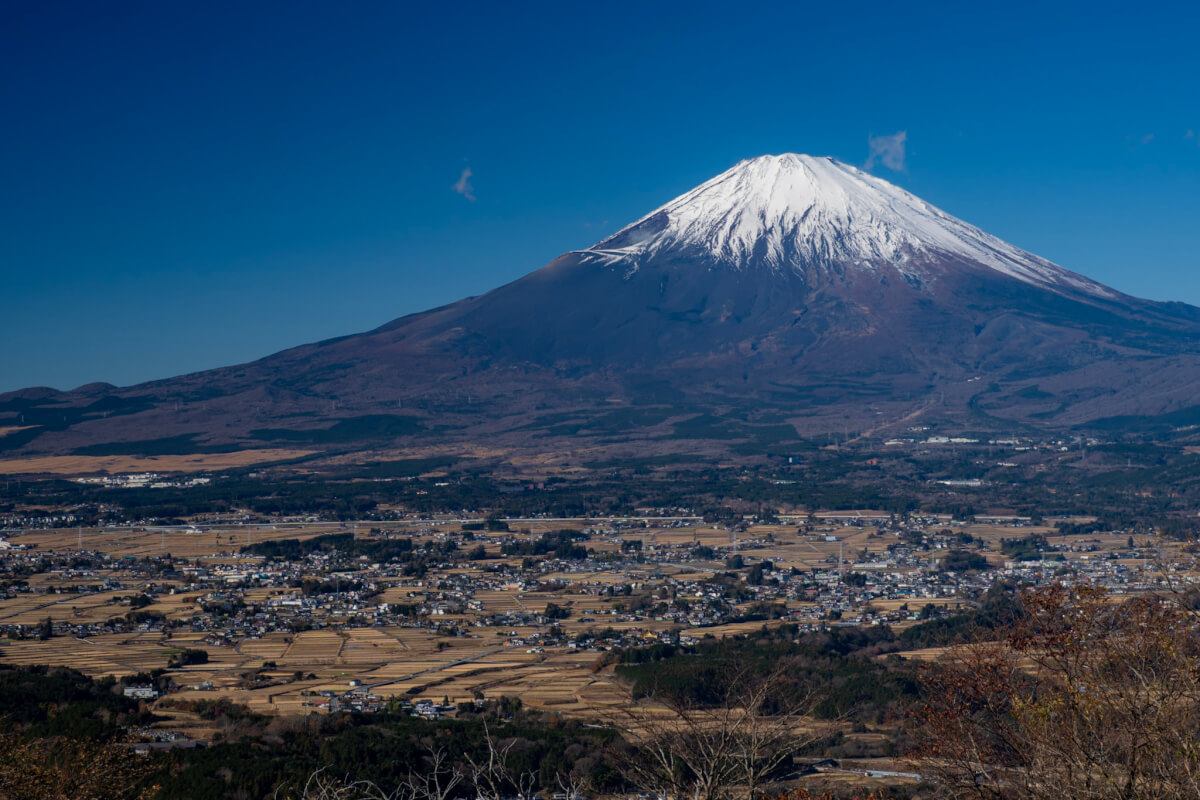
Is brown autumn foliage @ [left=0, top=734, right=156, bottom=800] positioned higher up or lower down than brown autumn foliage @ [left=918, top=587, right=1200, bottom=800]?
lower down

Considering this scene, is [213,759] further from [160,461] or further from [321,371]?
[321,371]

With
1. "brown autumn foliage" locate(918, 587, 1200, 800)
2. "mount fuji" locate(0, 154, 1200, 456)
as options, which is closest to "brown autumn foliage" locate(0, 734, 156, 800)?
"brown autumn foliage" locate(918, 587, 1200, 800)

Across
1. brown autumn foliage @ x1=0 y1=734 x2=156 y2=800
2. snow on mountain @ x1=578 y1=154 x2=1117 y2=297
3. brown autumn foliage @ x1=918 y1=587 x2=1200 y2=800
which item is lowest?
brown autumn foliage @ x1=0 y1=734 x2=156 y2=800

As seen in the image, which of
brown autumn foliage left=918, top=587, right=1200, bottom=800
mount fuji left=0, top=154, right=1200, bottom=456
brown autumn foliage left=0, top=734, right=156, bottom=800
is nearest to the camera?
brown autumn foliage left=918, top=587, right=1200, bottom=800

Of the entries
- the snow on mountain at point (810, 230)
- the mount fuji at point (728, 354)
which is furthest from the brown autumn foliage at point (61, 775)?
the snow on mountain at point (810, 230)

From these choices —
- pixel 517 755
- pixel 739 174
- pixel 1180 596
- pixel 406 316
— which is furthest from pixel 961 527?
pixel 739 174

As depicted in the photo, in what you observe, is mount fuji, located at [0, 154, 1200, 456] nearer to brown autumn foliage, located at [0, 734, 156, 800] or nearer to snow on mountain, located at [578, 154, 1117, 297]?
snow on mountain, located at [578, 154, 1117, 297]

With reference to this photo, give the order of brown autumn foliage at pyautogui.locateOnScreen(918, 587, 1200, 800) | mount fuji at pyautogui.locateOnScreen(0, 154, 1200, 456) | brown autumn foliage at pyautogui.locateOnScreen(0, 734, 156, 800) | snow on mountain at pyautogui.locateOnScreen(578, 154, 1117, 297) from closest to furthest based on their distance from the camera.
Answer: brown autumn foliage at pyautogui.locateOnScreen(918, 587, 1200, 800), brown autumn foliage at pyautogui.locateOnScreen(0, 734, 156, 800), mount fuji at pyautogui.locateOnScreen(0, 154, 1200, 456), snow on mountain at pyautogui.locateOnScreen(578, 154, 1117, 297)
